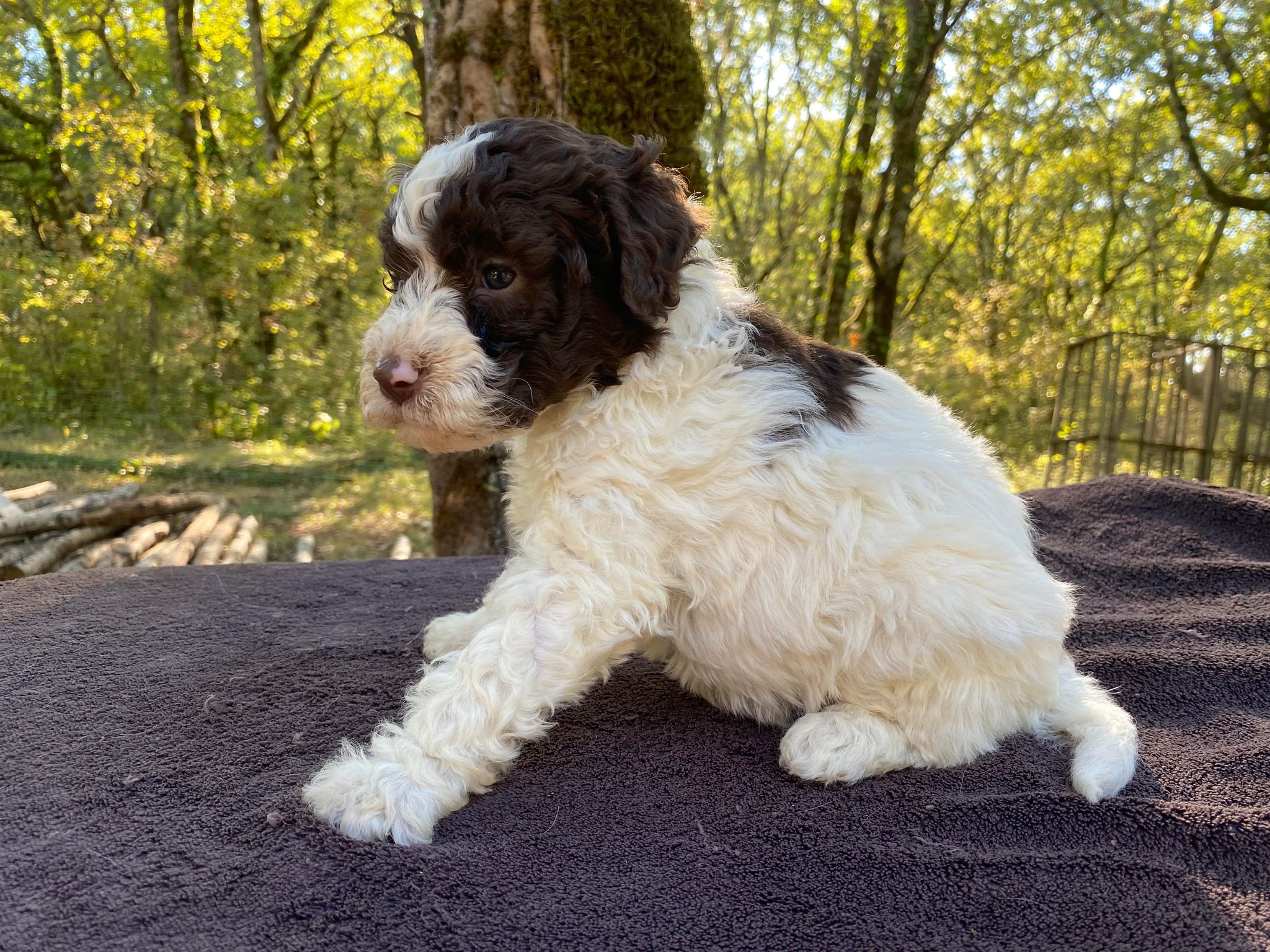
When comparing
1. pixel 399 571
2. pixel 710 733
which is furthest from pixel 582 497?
pixel 399 571

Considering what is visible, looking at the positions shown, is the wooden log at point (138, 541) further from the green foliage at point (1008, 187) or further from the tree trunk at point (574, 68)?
the green foliage at point (1008, 187)

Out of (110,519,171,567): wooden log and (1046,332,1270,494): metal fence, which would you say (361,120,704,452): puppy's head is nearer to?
(110,519,171,567): wooden log

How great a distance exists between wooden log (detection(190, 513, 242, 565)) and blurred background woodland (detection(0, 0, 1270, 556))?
1.29 meters

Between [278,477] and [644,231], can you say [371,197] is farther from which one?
[644,231]

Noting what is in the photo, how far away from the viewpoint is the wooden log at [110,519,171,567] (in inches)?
209

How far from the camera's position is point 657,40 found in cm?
424

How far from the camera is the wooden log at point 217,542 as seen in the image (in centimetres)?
584

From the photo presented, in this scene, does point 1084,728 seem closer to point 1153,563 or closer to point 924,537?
point 924,537

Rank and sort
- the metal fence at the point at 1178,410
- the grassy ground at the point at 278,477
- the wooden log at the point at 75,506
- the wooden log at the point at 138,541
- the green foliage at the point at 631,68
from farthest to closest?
the grassy ground at the point at 278,477
the metal fence at the point at 1178,410
the wooden log at the point at 138,541
the wooden log at the point at 75,506
the green foliage at the point at 631,68

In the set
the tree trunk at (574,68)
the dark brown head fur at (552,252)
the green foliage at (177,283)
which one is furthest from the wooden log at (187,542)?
the dark brown head fur at (552,252)

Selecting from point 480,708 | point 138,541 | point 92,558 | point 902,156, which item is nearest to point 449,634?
point 480,708

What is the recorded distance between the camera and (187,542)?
5.80 m

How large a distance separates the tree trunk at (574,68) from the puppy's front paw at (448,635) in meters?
2.66

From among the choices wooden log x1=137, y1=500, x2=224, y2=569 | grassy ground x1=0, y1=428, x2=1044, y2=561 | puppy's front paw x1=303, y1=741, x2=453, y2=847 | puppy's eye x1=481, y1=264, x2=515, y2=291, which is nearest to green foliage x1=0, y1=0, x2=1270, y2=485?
grassy ground x1=0, y1=428, x2=1044, y2=561
